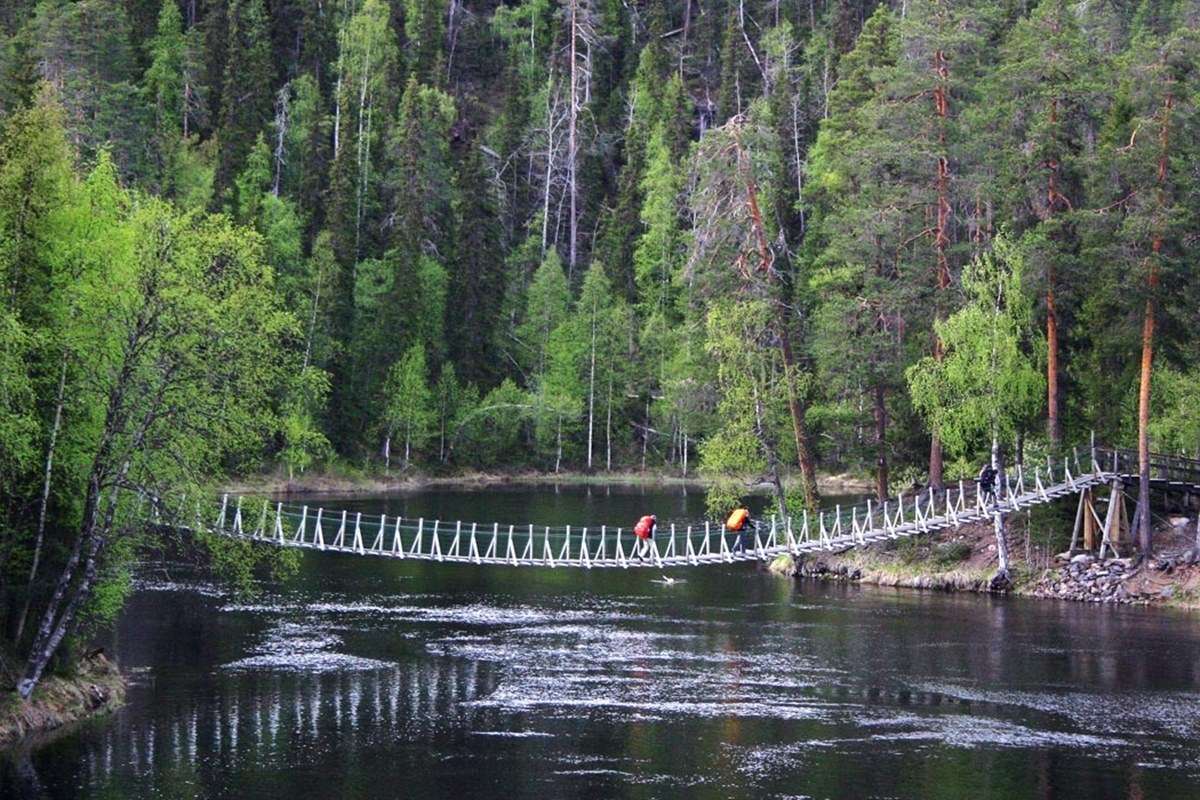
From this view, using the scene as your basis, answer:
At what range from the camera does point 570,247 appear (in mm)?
89188

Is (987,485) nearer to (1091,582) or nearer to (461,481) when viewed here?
(1091,582)

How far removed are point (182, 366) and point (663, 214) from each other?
192ft

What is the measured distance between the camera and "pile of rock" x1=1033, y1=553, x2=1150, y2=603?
124 feet

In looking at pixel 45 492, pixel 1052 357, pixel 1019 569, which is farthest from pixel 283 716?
pixel 1052 357

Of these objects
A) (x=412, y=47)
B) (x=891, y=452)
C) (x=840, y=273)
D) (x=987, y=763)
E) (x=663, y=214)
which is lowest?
(x=987, y=763)

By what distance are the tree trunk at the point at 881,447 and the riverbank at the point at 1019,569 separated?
6.28 ft

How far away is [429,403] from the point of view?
7294 cm

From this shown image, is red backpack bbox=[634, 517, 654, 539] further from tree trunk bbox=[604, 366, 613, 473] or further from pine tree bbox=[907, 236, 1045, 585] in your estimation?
tree trunk bbox=[604, 366, 613, 473]

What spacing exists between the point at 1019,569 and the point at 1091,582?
1.92 m

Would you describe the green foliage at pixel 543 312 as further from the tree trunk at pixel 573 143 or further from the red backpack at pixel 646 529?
the red backpack at pixel 646 529

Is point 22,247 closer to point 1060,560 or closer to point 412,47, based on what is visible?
point 1060,560

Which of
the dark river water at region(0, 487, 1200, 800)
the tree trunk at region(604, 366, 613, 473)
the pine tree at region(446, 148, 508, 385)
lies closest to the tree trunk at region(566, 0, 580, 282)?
the pine tree at region(446, 148, 508, 385)

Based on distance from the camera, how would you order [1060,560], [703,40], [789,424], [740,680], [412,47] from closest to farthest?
[740,680] < [1060,560] < [789,424] < [412,47] < [703,40]

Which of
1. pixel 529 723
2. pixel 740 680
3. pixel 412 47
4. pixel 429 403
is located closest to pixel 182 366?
pixel 529 723
